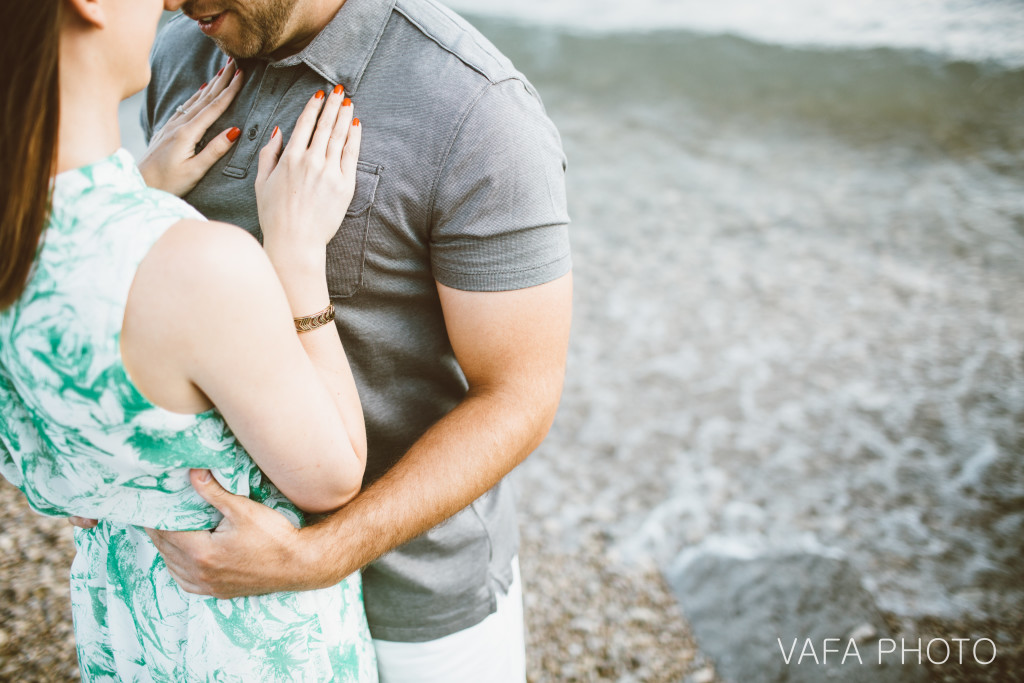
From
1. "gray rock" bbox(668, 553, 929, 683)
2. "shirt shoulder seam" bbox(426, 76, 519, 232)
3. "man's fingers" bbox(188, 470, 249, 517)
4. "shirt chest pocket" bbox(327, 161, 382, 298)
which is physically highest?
"shirt shoulder seam" bbox(426, 76, 519, 232)

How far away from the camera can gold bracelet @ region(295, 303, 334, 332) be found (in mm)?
1246

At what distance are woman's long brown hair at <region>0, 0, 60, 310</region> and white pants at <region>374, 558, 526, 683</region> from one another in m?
1.15

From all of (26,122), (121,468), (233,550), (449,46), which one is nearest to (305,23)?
(449,46)

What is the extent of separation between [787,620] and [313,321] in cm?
317

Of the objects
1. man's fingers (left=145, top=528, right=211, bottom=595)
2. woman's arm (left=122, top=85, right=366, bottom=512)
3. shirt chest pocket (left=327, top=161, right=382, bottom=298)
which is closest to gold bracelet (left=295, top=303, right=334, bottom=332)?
woman's arm (left=122, top=85, right=366, bottom=512)

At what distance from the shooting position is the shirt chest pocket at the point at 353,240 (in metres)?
1.35

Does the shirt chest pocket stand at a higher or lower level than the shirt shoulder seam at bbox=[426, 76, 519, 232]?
lower

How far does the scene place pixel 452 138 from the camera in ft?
4.26

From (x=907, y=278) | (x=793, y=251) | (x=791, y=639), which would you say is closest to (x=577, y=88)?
(x=793, y=251)

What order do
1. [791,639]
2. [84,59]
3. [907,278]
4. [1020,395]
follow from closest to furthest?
[84,59] → [791,639] → [1020,395] → [907,278]

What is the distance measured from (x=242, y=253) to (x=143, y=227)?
135 mm

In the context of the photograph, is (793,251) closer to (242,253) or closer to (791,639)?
(791,639)

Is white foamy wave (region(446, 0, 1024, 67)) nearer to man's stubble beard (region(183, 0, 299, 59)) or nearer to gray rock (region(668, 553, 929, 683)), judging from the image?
gray rock (region(668, 553, 929, 683))

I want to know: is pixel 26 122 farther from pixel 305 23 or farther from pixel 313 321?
pixel 305 23
